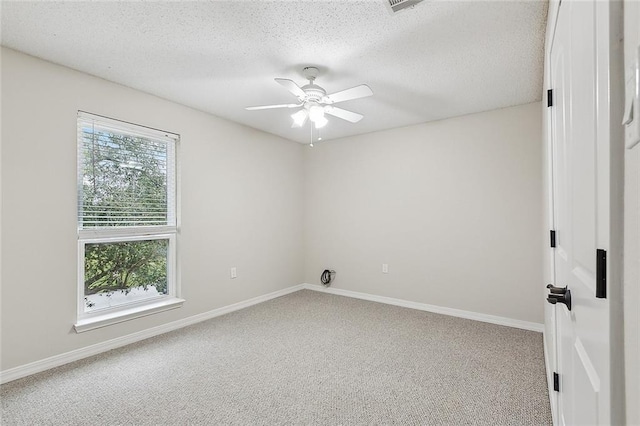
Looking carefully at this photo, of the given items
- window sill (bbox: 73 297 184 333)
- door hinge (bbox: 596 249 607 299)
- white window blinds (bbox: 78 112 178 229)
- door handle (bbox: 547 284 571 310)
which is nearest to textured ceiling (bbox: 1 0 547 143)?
white window blinds (bbox: 78 112 178 229)

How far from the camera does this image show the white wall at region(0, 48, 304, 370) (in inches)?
94.1

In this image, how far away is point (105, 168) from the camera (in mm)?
2959

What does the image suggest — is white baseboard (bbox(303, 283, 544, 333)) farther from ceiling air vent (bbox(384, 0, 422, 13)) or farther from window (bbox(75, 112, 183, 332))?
ceiling air vent (bbox(384, 0, 422, 13))

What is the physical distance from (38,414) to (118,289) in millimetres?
1251

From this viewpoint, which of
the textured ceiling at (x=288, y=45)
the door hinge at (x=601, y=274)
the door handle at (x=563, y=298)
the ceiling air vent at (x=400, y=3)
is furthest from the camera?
the textured ceiling at (x=288, y=45)

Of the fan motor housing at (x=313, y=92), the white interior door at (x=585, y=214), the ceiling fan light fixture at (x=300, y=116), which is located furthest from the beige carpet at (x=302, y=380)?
the fan motor housing at (x=313, y=92)

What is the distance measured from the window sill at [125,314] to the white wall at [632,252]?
3399 millimetres

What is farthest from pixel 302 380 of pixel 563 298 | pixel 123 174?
pixel 123 174

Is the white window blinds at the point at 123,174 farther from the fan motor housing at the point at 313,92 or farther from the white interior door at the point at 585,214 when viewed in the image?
the white interior door at the point at 585,214

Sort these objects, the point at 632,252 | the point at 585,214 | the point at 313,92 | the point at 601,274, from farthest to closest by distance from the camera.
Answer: the point at 313,92, the point at 585,214, the point at 601,274, the point at 632,252

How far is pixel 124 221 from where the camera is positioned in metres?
3.10

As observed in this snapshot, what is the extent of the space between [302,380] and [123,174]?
2495 mm

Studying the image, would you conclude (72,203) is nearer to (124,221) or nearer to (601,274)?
(124,221)

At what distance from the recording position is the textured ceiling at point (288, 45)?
1.93 m
